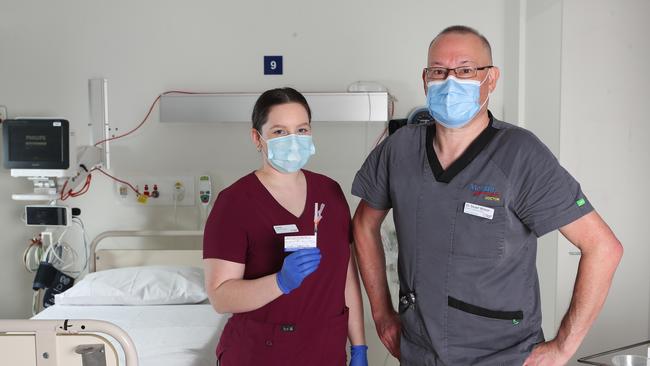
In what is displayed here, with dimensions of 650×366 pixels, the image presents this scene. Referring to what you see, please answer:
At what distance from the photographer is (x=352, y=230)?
1.95 m

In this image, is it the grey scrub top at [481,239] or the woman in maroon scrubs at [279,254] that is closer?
the grey scrub top at [481,239]

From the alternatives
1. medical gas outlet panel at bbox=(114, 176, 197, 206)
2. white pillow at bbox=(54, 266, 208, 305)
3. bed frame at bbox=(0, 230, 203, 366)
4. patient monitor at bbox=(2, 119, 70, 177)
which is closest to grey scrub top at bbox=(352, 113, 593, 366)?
bed frame at bbox=(0, 230, 203, 366)

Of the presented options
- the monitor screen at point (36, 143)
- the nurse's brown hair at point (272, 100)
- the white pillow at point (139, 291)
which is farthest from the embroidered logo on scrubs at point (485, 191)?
the monitor screen at point (36, 143)

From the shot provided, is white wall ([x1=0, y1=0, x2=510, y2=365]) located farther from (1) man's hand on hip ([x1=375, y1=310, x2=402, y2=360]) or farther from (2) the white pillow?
(1) man's hand on hip ([x1=375, y1=310, x2=402, y2=360])

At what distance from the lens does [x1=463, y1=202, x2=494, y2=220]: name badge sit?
1.56 m

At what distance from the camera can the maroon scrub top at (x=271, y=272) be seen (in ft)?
5.63

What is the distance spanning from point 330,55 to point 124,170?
1340 millimetres

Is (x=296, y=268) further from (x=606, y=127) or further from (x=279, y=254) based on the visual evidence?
(x=606, y=127)

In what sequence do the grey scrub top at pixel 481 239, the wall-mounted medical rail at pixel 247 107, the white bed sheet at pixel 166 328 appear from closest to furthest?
the grey scrub top at pixel 481 239, the white bed sheet at pixel 166 328, the wall-mounted medical rail at pixel 247 107

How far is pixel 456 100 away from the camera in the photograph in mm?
1609

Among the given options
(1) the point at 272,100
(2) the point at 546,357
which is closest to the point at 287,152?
(1) the point at 272,100

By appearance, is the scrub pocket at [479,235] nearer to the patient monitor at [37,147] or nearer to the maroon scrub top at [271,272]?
the maroon scrub top at [271,272]

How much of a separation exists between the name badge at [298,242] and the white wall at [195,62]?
5.60ft

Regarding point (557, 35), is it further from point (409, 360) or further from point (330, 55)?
point (409, 360)
